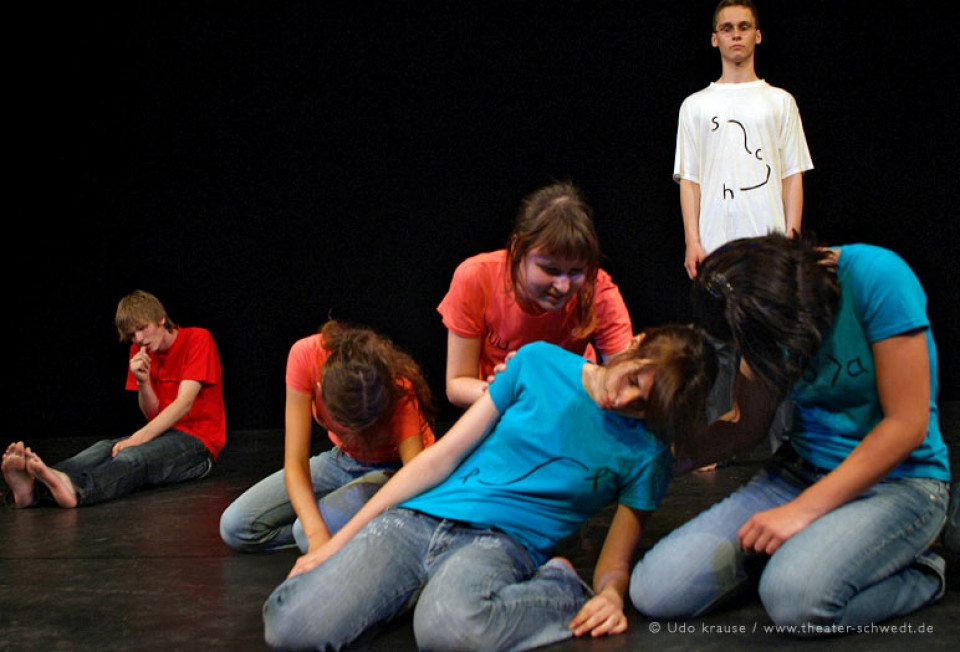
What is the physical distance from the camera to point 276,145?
401 centimetres

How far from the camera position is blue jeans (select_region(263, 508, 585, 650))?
4.96ft

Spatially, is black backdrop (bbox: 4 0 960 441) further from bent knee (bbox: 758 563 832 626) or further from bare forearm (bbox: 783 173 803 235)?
bent knee (bbox: 758 563 832 626)

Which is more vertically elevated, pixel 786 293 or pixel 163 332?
pixel 786 293

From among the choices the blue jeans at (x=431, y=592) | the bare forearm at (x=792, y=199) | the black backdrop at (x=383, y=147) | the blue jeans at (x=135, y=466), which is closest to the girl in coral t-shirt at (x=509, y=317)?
the blue jeans at (x=431, y=592)

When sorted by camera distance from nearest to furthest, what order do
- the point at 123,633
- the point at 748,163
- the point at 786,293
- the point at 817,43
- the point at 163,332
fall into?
the point at 786,293 < the point at 123,633 < the point at 748,163 < the point at 163,332 < the point at 817,43

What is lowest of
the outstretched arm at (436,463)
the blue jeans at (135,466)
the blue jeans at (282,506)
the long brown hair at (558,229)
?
the blue jeans at (135,466)

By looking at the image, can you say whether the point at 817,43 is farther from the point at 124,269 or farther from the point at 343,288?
the point at 124,269

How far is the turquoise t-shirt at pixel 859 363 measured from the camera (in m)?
1.58

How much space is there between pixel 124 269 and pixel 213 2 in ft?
3.64

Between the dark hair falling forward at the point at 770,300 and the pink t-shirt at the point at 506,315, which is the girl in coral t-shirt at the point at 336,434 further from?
the dark hair falling forward at the point at 770,300

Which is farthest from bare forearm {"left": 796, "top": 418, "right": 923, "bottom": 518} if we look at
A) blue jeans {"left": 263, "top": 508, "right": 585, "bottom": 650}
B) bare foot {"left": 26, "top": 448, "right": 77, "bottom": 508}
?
bare foot {"left": 26, "top": 448, "right": 77, "bottom": 508}

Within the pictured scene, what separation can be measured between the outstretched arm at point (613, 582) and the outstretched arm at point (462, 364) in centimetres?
54

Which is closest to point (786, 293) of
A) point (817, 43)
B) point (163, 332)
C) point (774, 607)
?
point (774, 607)

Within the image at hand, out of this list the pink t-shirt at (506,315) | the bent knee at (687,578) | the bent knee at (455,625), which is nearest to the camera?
the bent knee at (455,625)
